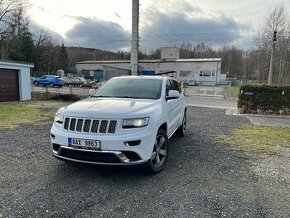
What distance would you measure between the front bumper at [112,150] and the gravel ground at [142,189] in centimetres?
40

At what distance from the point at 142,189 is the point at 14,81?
17427mm

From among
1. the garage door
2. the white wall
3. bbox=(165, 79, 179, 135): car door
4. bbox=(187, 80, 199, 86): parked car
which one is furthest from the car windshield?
the white wall

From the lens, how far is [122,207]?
11.5ft

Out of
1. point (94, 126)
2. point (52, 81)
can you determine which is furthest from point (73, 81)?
point (94, 126)

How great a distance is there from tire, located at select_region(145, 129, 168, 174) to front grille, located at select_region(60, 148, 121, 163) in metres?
0.58

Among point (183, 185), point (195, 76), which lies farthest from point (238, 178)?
point (195, 76)

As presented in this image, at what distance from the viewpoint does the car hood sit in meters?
4.16

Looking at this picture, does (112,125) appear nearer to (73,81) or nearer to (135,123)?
(135,123)

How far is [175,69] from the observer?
189ft

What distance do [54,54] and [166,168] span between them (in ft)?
207

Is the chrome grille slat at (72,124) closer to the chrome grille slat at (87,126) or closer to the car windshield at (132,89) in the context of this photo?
the chrome grille slat at (87,126)

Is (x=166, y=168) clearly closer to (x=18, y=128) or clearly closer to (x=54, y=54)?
(x=18, y=128)

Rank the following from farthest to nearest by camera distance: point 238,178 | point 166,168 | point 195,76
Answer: point 195,76
point 166,168
point 238,178

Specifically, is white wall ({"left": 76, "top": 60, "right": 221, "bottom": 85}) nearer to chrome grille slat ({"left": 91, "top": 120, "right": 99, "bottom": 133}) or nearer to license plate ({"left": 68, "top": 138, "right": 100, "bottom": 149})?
chrome grille slat ({"left": 91, "top": 120, "right": 99, "bottom": 133})
